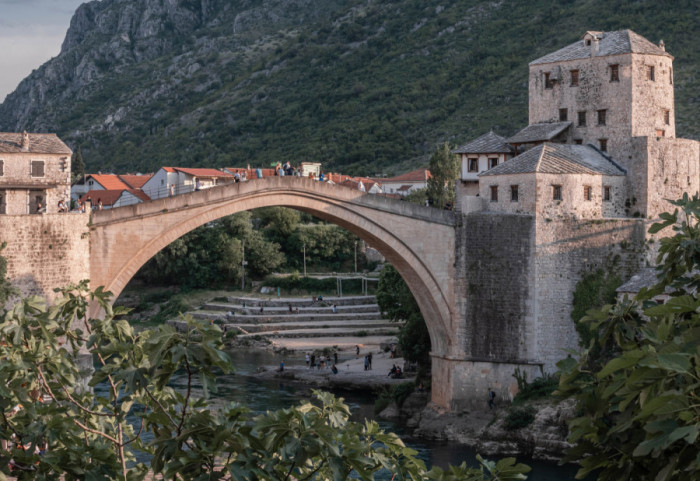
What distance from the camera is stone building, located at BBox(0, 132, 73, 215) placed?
31.5m

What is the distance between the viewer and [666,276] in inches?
423

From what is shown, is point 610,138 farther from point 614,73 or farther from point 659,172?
point 614,73

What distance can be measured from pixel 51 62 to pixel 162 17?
20024 mm

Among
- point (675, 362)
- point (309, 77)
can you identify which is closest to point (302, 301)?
point (309, 77)

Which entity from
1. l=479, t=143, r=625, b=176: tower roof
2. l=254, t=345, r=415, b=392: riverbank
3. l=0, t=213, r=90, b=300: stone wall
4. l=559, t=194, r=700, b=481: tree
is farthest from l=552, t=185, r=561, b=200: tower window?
l=559, t=194, r=700, b=481: tree

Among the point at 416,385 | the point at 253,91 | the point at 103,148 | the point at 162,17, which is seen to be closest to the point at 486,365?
the point at 416,385

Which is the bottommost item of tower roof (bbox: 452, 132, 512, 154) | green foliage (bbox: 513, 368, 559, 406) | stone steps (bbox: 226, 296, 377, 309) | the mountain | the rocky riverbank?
the rocky riverbank

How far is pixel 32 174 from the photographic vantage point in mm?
32250

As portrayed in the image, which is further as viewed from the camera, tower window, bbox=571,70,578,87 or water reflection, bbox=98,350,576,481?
tower window, bbox=571,70,578,87

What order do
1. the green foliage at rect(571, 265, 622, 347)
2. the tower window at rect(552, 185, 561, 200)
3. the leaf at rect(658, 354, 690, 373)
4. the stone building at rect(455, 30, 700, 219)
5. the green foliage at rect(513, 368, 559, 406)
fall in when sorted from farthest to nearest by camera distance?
the stone building at rect(455, 30, 700, 219) → the tower window at rect(552, 185, 561, 200) → the green foliage at rect(571, 265, 622, 347) → the green foliage at rect(513, 368, 559, 406) → the leaf at rect(658, 354, 690, 373)

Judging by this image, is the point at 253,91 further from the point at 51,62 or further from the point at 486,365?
the point at 486,365

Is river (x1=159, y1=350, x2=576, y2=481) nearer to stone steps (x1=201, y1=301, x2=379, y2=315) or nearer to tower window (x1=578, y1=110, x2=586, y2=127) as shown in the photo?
stone steps (x1=201, y1=301, x2=379, y2=315)

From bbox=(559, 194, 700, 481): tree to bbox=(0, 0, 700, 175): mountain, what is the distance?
5194 centimetres

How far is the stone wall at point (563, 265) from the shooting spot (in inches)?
1344
